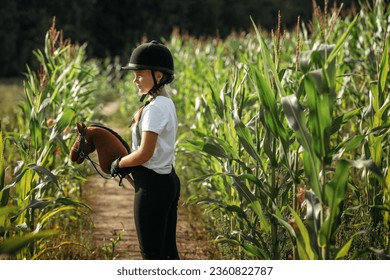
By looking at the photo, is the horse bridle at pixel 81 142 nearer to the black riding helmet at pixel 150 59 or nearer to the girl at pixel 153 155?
the girl at pixel 153 155

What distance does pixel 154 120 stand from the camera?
3449 mm

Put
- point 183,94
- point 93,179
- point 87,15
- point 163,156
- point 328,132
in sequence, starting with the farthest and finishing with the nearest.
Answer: point 87,15, point 183,94, point 93,179, point 163,156, point 328,132

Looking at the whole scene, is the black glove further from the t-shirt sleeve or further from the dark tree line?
the dark tree line

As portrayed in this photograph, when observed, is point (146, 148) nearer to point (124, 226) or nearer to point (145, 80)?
point (145, 80)

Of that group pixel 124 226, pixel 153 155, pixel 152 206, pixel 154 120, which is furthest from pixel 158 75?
pixel 124 226

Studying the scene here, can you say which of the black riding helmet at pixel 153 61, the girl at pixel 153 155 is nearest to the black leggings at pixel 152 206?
the girl at pixel 153 155

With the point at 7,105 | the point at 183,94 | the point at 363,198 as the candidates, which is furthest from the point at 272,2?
the point at 363,198

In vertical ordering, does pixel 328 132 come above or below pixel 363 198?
above

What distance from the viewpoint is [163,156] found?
3.53 metres

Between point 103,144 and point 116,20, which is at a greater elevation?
point 116,20

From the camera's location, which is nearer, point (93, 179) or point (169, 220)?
point (169, 220)

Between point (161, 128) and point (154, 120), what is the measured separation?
5cm
